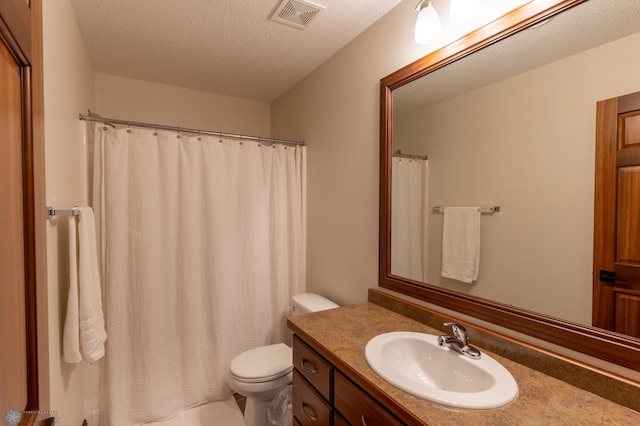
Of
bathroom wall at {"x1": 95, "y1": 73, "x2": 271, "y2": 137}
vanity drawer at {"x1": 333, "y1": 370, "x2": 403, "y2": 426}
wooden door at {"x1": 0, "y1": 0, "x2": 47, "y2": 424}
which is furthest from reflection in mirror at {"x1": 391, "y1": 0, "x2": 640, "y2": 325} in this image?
bathroom wall at {"x1": 95, "y1": 73, "x2": 271, "y2": 137}

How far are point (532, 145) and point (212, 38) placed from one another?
1769 millimetres

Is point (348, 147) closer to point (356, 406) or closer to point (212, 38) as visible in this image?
point (212, 38)

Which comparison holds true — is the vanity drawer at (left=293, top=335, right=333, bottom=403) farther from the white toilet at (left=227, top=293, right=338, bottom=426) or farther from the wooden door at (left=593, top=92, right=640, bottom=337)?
the wooden door at (left=593, top=92, right=640, bottom=337)

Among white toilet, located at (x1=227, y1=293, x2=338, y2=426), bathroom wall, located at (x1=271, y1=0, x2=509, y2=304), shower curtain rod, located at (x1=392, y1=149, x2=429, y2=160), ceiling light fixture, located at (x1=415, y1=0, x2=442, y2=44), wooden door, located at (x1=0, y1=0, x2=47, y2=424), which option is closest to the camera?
wooden door, located at (x1=0, y1=0, x2=47, y2=424)

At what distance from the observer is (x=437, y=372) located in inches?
43.9

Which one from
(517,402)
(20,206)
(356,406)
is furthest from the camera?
(356,406)

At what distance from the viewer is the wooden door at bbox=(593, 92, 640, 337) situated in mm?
807

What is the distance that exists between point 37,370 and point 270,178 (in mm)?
1727

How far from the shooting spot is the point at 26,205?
0.68 meters

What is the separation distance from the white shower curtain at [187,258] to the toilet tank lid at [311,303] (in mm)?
270

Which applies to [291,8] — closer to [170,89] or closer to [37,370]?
[170,89]

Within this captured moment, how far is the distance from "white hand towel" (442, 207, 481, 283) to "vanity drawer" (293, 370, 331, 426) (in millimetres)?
736

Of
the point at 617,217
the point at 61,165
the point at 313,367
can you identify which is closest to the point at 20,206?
the point at 61,165

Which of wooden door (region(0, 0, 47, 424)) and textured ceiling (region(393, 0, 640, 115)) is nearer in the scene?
wooden door (region(0, 0, 47, 424))
